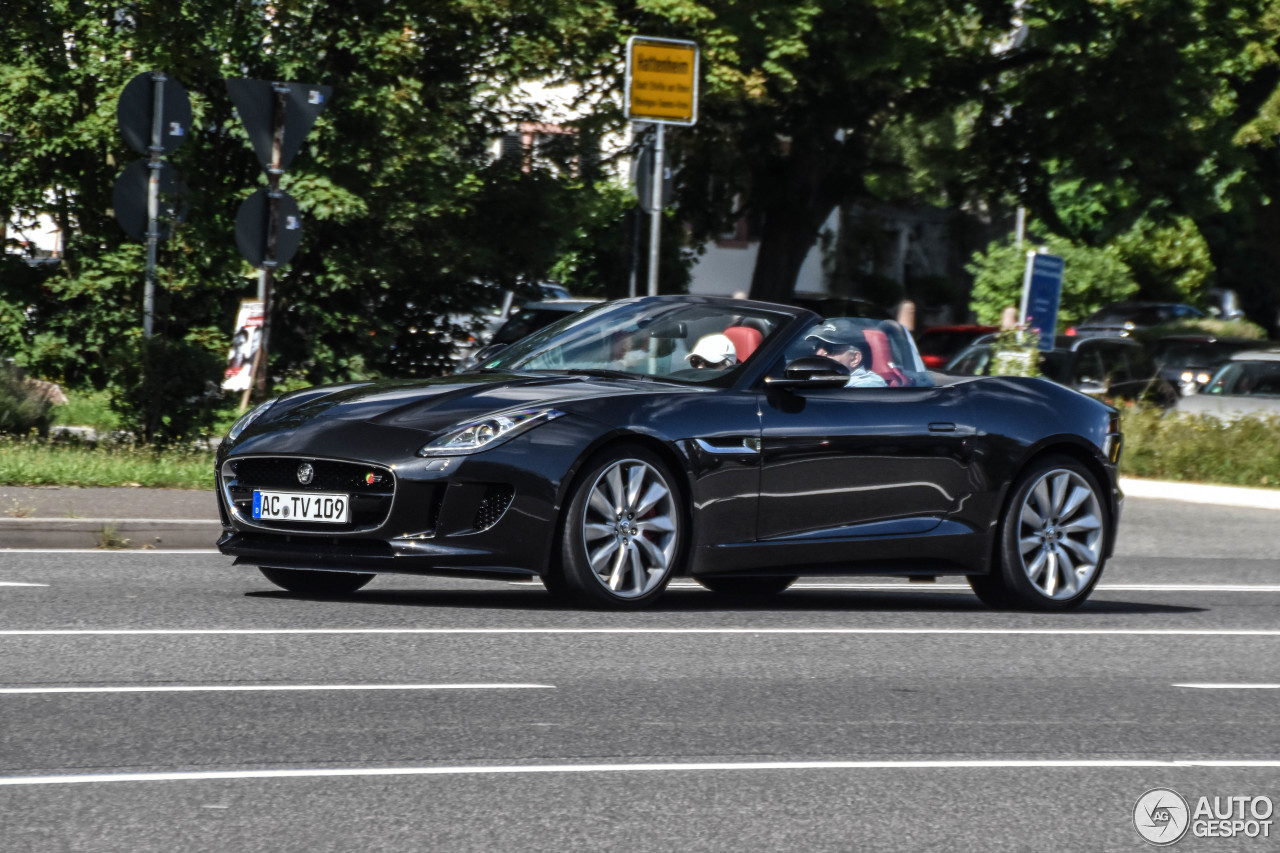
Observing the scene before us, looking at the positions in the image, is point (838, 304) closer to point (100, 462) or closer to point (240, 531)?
point (100, 462)

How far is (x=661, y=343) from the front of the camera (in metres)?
10.2

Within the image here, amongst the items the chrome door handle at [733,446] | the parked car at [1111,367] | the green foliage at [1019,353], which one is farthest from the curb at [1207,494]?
the chrome door handle at [733,446]

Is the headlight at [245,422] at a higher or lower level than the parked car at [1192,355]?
higher

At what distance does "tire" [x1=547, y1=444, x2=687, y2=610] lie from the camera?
9203mm

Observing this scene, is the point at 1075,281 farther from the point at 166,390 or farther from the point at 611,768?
the point at 611,768

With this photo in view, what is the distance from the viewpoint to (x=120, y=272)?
18938 millimetres

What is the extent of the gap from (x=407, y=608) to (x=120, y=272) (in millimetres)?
10098

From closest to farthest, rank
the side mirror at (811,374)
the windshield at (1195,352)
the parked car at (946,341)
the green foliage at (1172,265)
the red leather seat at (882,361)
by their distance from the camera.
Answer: the side mirror at (811,374) → the red leather seat at (882,361) → the windshield at (1195,352) → the parked car at (946,341) → the green foliage at (1172,265)

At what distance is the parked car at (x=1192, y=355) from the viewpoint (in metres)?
30.2

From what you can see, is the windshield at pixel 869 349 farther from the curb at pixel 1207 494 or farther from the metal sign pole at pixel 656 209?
the curb at pixel 1207 494

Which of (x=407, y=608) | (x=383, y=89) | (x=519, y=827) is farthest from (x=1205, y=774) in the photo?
(x=383, y=89)

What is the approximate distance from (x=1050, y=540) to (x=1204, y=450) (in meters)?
13.0

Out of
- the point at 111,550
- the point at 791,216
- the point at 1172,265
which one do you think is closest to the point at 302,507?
the point at 111,550

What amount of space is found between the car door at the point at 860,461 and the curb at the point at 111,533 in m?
4.52
